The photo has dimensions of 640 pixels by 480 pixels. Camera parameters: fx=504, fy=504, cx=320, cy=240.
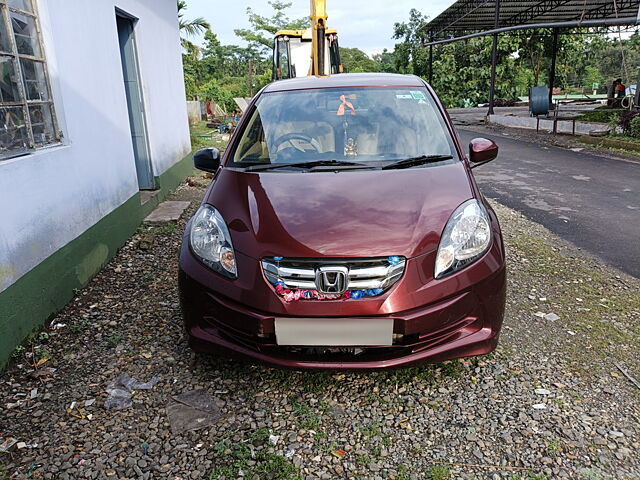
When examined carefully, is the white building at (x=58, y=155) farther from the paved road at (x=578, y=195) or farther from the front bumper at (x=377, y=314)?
the paved road at (x=578, y=195)

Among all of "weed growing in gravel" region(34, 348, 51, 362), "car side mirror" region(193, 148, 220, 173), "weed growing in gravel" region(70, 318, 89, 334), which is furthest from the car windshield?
"weed growing in gravel" region(34, 348, 51, 362)

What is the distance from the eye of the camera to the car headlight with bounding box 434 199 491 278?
2.53 meters

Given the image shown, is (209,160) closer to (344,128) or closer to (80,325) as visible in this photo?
(344,128)

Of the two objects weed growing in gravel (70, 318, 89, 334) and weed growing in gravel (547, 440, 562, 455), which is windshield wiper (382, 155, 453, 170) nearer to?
weed growing in gravel (547, 440, 562, 455)

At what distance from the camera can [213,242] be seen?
8.96ft

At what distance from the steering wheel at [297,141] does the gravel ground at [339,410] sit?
4.78 feet

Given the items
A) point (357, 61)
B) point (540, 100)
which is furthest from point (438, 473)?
point (357, 61)

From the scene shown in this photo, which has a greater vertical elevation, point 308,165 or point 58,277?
point 308,165

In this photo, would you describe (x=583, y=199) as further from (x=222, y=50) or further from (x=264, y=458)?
(x=222, y=50)

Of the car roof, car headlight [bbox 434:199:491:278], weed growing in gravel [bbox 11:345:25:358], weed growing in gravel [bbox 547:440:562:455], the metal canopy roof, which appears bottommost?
weed growing in gravel [bbox 547:440:562:455]

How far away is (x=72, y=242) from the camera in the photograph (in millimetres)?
4039

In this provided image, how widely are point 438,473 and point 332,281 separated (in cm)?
95

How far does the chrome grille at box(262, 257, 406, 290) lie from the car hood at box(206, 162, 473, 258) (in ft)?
0.11

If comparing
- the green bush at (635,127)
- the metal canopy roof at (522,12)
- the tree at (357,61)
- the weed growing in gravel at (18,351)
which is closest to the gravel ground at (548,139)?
the green bush at (635,127)
